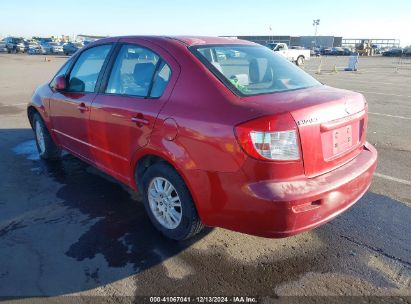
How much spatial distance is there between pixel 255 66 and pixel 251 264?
1807 millimetres

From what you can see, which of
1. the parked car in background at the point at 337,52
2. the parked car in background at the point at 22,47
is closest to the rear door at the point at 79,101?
the parked car in background at the point at 22,47

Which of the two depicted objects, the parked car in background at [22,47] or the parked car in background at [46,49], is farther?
the parked car in background at [22,47]

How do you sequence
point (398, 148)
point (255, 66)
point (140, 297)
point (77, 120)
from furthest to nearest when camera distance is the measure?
point (398, 148)
point (77, 120)
point (255, 66)
point (140, 297)

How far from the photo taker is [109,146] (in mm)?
3779

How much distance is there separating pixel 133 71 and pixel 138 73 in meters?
0.11

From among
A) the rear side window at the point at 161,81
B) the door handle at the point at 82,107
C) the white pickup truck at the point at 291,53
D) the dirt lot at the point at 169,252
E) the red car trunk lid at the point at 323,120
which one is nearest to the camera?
the red car trunk lid at the point at 323,120

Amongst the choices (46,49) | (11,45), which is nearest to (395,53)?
(46,49)

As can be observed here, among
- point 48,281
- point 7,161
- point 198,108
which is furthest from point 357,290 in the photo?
point 7,161

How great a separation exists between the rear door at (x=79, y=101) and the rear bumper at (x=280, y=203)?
2.05 meters

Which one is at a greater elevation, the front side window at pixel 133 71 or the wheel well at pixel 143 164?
the front side window at pixel 133 71

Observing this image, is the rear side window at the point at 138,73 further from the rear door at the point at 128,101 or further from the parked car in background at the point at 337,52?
the parked car in background at the point at 337,52

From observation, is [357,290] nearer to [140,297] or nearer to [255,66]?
[140,297]

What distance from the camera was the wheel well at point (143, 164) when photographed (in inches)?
129

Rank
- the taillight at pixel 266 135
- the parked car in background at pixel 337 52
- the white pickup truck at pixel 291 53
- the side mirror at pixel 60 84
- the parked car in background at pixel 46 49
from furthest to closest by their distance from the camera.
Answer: the parked car in background at pixel 337 52
the parked car in background at pixel 46 49
the white pickup truck at pixel 291 53
the side mirror at pixel 60 84
the taillight at pixel 266 135
